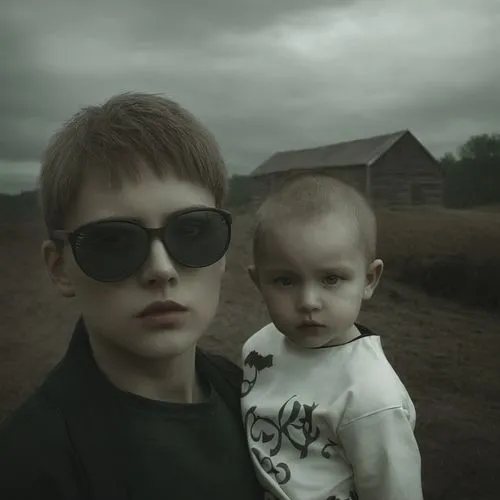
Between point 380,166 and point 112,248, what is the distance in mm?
844

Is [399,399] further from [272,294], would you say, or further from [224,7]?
[224,7]

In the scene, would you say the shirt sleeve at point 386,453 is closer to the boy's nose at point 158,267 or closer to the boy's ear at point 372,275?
the boy's ear at point 372,275

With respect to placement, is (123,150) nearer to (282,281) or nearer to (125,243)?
(125,243)

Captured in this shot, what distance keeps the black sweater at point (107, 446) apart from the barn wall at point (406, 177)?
29.1 inches

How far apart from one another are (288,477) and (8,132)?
97 centimetres

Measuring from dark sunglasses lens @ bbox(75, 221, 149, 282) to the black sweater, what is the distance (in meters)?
0.14

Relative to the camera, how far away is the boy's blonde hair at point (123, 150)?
87cm

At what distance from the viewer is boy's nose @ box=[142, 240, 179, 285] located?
0.85 m

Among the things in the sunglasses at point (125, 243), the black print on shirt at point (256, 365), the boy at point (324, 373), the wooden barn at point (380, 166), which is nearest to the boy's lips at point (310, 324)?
the boy at point (324, 373)

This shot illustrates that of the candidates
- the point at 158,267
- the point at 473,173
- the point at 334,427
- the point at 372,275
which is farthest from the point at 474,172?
the point at 158,267

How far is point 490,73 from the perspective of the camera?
1.58 m

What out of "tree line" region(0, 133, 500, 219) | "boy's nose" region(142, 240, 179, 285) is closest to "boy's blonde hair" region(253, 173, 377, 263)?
"boy's nose" region(142, 240, 179, 285)

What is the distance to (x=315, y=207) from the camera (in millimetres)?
1021

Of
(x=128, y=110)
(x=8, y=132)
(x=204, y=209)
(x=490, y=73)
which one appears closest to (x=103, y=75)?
(x=8, y=132)
